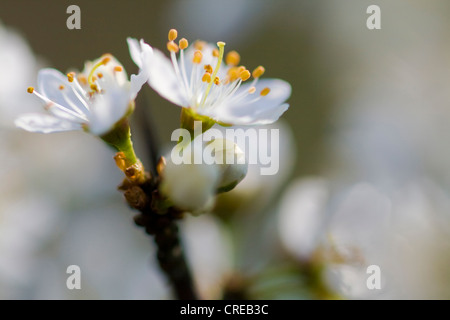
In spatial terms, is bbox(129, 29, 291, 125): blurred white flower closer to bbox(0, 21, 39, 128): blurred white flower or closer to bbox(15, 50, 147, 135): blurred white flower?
bbox(15, 50, 147, 135): blurred white flower

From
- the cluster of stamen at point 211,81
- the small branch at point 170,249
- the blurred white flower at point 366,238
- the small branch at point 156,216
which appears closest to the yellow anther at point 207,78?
the cluster of stamen at point 211,81

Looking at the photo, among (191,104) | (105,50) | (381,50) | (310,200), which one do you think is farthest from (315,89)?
(191,104)

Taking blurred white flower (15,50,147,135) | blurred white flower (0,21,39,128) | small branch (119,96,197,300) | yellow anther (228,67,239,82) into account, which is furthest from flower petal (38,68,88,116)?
blurred white flower (0,21,39,128)

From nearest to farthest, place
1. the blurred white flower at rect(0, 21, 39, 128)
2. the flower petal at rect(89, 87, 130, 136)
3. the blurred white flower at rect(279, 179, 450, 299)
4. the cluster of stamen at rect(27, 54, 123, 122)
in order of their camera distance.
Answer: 1. the flower petal at rect(89, 87, 130, 136)
2. the cluster of stamen at rect(27, 54, 123, 122)
3. the blurred white flower at rect(279, 179, 450, 299)
4. the blurred white flower at rect(0, 21, 39, 128)

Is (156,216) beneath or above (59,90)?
beneath

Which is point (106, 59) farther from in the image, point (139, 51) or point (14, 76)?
point (14, 76)

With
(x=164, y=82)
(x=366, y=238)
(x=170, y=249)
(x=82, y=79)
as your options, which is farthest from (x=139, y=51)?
(x=366, y=238)
